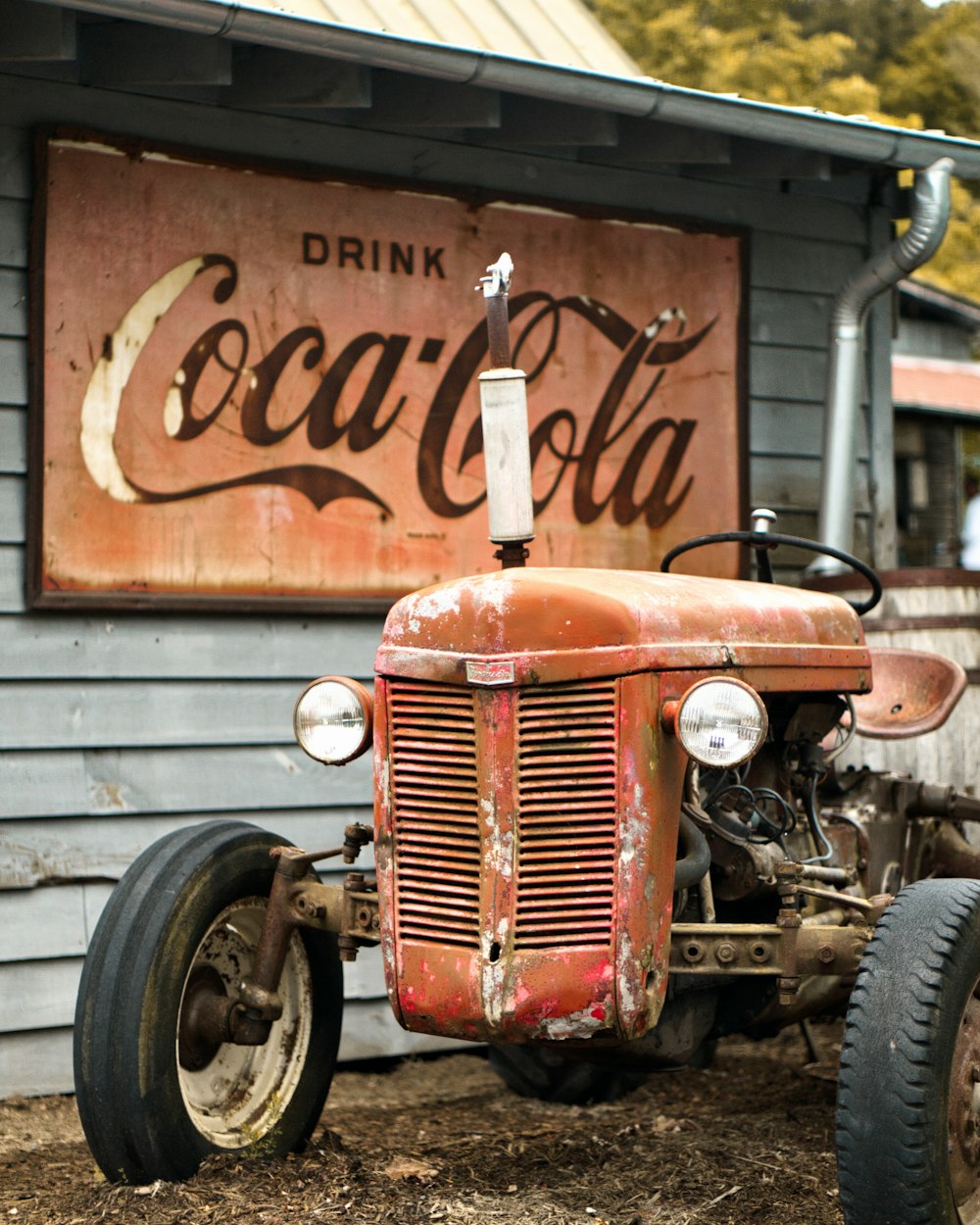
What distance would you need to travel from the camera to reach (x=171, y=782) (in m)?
4.89

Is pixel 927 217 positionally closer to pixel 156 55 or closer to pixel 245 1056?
pixel 156 55

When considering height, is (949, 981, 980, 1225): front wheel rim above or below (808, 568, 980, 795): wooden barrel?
below

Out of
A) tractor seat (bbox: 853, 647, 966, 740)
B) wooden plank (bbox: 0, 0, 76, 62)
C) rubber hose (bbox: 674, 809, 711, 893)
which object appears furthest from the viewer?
tractor seat (bbox: 853, 647, 966, 740)

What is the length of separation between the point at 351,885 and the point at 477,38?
113 inches

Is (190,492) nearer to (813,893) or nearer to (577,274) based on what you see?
(577,274)

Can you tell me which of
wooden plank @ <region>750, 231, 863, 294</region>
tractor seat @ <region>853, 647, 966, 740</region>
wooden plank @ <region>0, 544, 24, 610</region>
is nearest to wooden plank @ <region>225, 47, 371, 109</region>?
wooden plank @ <region>0, 544, 24, 610</region>

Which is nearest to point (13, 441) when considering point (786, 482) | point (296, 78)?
point (296, 78)

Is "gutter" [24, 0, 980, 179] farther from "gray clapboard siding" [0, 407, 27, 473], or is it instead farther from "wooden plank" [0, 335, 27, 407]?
"gray clapboard siding" [0, 407, 27, 473]

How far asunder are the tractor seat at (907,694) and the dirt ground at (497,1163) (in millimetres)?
1062

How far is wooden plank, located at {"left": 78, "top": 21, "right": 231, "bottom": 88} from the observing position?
4.64 m

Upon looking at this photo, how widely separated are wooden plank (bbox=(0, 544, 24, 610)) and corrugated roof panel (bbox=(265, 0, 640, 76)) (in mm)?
1646

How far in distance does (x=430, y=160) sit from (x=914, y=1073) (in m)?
3.47

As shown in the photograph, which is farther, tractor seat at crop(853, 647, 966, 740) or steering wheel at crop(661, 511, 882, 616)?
tractor seat at crop(853, 647, 966, 740)

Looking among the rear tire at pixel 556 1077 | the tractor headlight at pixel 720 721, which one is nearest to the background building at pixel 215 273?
the rear tire at pixel 556 1077
